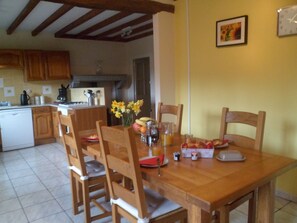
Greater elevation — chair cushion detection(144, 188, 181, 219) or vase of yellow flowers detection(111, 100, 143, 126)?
vase of yellow flowers detection(111, 100, 143, 126)

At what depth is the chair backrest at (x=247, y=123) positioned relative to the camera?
178 cm

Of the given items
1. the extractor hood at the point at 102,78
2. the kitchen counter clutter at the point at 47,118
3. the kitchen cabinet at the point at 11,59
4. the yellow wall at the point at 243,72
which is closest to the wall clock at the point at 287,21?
the yellow wall at the point at 243,72

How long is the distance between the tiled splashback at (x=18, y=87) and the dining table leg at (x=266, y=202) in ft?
16.7

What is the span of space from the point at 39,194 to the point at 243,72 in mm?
2738

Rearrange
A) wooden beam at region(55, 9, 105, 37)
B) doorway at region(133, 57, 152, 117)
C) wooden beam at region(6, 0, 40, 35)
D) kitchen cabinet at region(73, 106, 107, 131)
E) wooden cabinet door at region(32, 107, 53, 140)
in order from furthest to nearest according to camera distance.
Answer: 1. doorway at region(133, 57, 152, 117)
2. wooden cabinet door at region(32, 107, 53, 140)
3. kitchen cabinet at region(73, 106, 107, 131)
4. wooden beam at region(55, 9, 105, 37)
5. wooden beam at region(6, 0, 40, 35)

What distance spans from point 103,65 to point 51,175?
377 cm

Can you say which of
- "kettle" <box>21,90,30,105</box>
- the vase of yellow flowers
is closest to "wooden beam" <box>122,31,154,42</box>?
"kettle" <box>21,90,30,105</box>

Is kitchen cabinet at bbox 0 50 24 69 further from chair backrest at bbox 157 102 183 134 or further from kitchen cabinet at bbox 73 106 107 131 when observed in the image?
chair backrest at bbox 157 102 183 134

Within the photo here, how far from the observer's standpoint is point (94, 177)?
2139 mm

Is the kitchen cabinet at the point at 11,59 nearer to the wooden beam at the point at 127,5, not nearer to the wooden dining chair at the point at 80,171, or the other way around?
the wooden beam at the point at 127,5

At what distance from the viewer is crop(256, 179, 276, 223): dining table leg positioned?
160 cm

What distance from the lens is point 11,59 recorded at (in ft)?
16.1

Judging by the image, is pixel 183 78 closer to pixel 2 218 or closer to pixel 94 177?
pixel 94 177

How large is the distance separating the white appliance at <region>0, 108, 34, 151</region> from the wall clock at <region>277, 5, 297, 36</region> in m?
4.54
